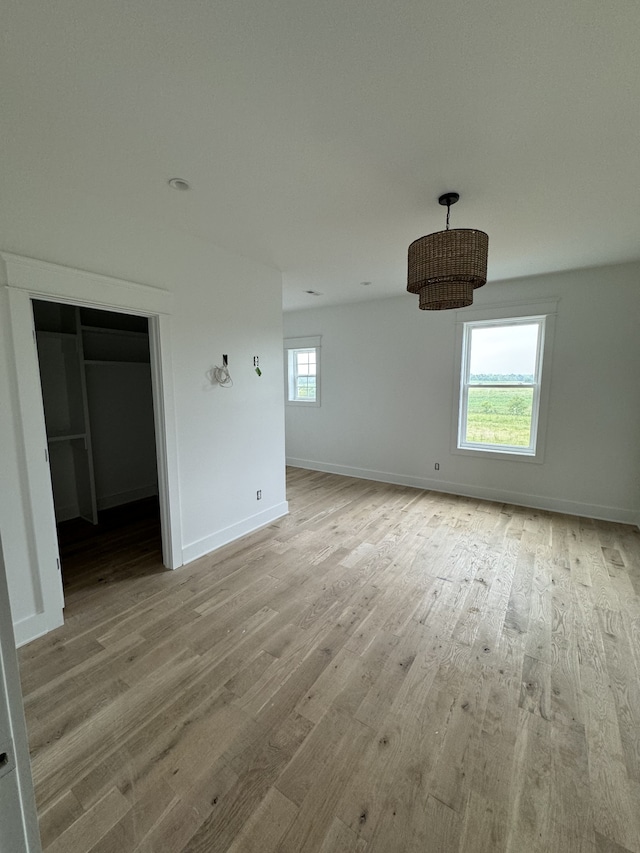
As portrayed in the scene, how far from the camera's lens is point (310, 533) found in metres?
3.45

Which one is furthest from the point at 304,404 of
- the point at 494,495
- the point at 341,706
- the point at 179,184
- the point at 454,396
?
the point at 341,706

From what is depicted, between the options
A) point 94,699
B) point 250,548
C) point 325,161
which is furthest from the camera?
point 250,548

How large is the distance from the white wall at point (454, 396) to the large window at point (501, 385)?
17cm

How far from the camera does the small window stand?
18.9 feet

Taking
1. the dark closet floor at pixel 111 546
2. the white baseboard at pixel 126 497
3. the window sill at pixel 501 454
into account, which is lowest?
the dark closet floor at pixel 111 546

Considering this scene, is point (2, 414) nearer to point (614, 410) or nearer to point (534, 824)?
point (534, 824)

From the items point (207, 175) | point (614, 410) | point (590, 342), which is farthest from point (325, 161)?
point (614, 410)

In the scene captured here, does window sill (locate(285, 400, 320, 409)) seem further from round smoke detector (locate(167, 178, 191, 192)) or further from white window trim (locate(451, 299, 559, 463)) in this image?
round smoke detector (locate(167, 178, 191, 192))

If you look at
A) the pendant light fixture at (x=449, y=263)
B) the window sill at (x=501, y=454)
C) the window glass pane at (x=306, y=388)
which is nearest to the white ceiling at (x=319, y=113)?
the pendant light fixture at (x=449, y=263)

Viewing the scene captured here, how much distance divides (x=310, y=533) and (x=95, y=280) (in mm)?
2718

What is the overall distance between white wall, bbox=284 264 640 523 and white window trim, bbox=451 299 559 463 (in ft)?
0.22

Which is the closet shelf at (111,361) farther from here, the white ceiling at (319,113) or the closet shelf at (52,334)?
the white ceiling at (319,113)

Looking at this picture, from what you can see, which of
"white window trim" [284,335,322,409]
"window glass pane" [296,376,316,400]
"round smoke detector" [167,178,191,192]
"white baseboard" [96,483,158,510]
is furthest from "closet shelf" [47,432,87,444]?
"window glass pane" [296,376,316,400]

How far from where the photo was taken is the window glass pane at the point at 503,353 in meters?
4.09
